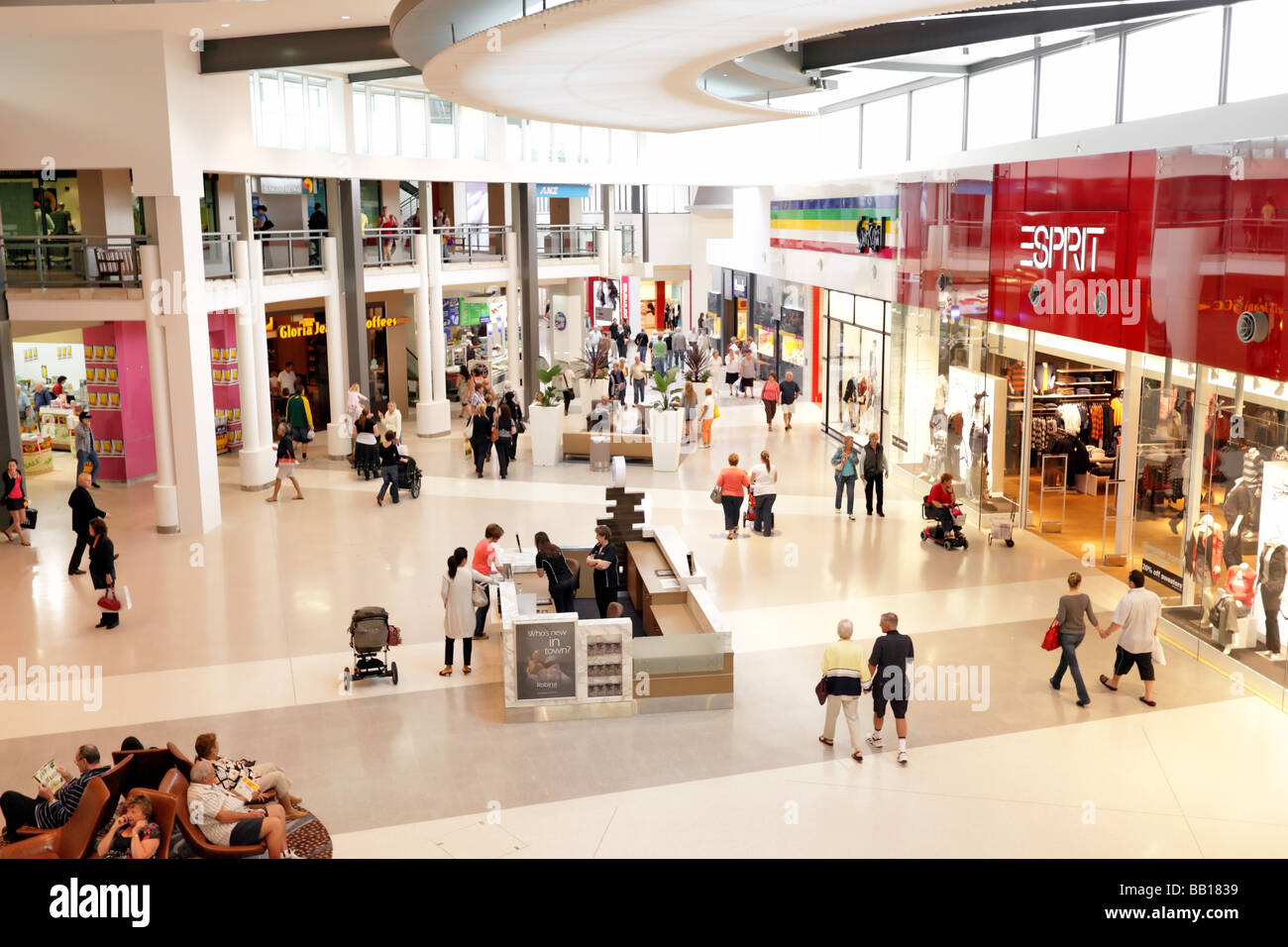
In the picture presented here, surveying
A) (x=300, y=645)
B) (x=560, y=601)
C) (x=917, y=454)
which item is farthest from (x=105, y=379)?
(x=917, y=454)

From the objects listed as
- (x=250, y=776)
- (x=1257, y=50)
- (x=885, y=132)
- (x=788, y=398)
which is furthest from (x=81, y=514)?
(x=885, y=132)

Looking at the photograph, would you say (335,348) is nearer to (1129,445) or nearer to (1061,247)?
(1061,247)

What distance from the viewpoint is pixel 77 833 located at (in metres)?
7.14

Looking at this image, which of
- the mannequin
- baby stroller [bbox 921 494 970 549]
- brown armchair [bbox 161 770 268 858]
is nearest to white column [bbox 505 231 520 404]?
baby stroller [bbox 921 494 970 549]

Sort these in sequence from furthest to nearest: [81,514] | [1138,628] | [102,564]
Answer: [81,514] → [102,564] → [1138,628]

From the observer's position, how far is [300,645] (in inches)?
487

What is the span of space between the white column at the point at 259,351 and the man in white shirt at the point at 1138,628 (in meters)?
15.1

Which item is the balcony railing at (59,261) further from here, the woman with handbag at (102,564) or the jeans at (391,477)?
the woman with handbag at (102,564)

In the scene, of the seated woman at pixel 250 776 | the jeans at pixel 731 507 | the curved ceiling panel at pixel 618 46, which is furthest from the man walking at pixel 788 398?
the seated woman at pixel 250 776

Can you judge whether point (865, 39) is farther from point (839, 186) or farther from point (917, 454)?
point (839, 186)

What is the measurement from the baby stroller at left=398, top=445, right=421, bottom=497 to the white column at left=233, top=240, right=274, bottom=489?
9.15 feet

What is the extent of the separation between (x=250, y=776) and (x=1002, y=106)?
683 inches

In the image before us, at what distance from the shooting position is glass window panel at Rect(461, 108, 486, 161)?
27625mm
